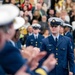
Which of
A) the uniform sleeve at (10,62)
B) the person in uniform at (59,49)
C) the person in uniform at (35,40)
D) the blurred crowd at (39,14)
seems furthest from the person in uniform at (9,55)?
the blurred crowd at (39,14)

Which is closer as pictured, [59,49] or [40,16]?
[59,49]

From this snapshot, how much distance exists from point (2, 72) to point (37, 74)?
0.53 meters

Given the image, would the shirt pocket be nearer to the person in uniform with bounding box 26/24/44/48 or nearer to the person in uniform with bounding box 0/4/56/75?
the person in uniform with bounding box 26/24/44/48

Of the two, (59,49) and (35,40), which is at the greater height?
(59,49)

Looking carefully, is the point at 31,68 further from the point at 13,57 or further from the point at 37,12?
the point at 37,12

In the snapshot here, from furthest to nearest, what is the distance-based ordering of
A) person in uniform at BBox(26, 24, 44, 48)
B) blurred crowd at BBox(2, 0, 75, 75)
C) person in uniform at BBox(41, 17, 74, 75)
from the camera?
1. blurred crowd at BBox(2, 0, 75, 75)
2. person in uniform at BBox(26, 24, 44, 48)
3. person in uniform at BBox(41, 17, 74, 75)

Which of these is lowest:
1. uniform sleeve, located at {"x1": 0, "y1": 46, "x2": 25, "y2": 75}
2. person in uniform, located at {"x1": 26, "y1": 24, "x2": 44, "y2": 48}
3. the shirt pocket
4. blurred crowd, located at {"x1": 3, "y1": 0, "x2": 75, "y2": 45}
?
blurred crowd, located at {"x1": 3, "y1": 0, "x2": 75, "y2": 45}

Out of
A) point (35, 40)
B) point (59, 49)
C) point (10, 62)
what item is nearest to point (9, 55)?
point (10, 62)

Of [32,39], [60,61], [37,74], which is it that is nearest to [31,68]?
[37,74]

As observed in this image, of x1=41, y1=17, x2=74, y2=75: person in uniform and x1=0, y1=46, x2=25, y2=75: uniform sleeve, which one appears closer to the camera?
x1=0, y1=46, x2=25, y2=75: uniform sleeve

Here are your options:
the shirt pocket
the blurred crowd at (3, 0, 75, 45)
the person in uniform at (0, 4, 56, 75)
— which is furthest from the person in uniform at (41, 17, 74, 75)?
the blurred crowd at (3, 0, 75, 45)

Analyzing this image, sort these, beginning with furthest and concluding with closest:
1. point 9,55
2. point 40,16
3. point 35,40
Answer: point 40,16, point 35,40, point 9,55

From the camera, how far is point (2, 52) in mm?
2902

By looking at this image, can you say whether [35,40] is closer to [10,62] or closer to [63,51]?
[63,51]
